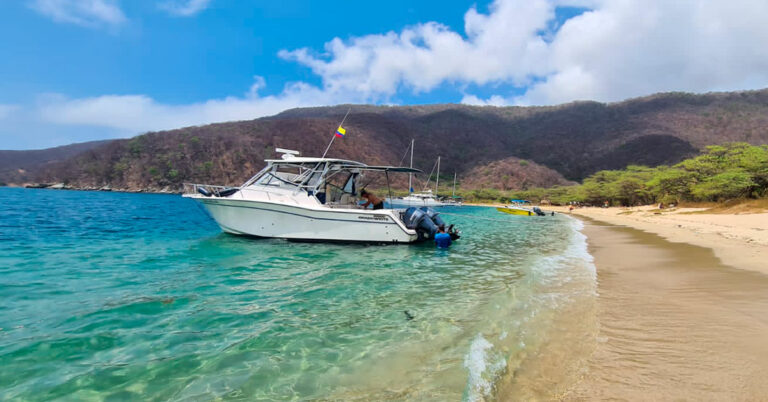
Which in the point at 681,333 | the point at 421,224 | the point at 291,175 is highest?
the point at 291,175

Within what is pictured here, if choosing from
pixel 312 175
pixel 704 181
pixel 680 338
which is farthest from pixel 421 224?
pixel 704 181

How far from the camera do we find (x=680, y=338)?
4004 mm

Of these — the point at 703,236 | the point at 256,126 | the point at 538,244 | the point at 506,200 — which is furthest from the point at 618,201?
the point at 256,126

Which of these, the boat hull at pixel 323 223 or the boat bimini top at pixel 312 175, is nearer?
the boat hull at pixel 323 223

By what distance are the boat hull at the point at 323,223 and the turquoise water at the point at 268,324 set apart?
2.75 metres

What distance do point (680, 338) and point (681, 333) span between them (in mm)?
213

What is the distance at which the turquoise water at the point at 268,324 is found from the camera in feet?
10.9

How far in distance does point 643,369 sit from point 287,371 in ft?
11.3

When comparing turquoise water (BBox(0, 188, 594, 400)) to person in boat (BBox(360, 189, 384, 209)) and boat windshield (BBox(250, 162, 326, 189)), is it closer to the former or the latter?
person in boat (BBox(360, 189, 384, 209))

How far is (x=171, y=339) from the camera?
14.1ft

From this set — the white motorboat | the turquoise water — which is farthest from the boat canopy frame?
the turquoise water

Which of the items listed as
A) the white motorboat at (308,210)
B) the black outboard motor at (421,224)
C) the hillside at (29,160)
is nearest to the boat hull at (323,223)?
the white motorboat at (308,210)

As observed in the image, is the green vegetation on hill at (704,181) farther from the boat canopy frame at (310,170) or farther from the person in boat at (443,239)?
the boat canopy frame at (310,170)

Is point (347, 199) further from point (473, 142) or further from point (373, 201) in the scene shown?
point (473, 142)
